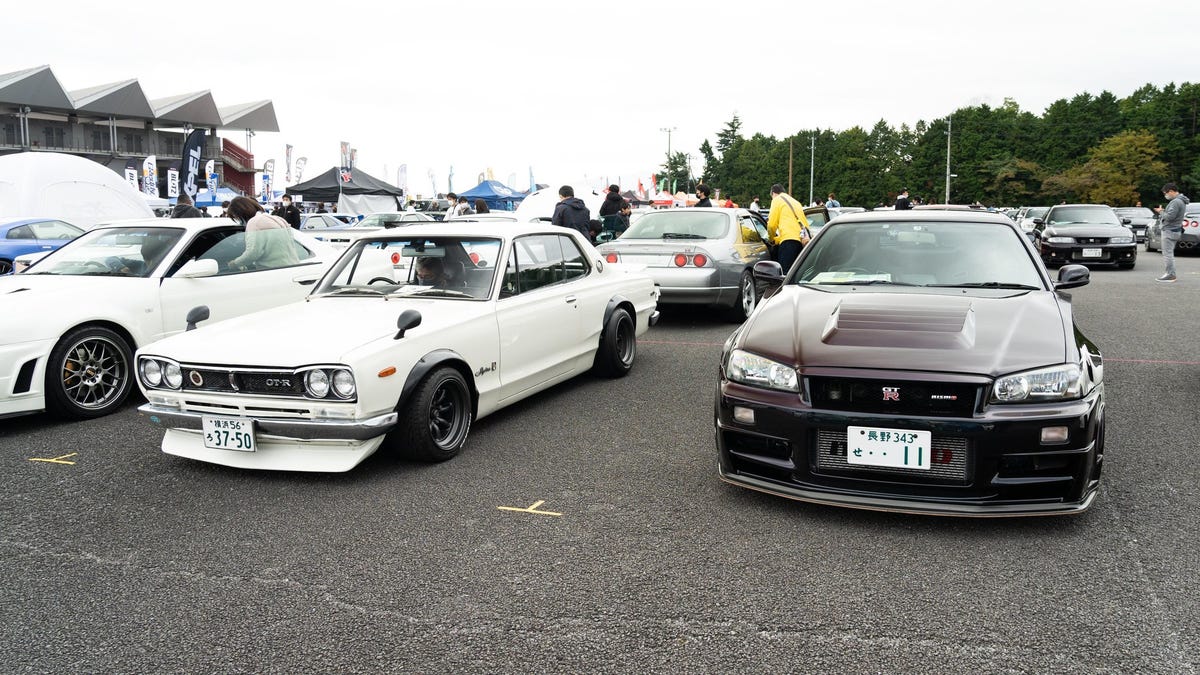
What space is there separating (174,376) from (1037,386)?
4191 millimetres

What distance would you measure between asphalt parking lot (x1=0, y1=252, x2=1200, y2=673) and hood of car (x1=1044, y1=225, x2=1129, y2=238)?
14.9 meters

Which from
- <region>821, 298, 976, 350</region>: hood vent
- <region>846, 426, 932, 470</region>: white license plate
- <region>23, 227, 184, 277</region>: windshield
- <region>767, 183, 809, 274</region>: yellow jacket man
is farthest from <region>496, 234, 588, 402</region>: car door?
<region>767, 183, 809, 274</region>: yellow jacket man

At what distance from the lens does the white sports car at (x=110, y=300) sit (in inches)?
219

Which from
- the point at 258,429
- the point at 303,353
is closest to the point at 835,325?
the point at 303,353

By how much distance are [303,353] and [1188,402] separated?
19.2 feet

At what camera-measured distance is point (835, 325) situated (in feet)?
12.9

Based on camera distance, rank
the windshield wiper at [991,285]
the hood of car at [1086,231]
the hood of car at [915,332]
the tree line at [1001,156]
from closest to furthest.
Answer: the hood of car at [915,332], the windshield wiper at [991,285], the hood of car at [1086,231], the tree line at [1001,156]

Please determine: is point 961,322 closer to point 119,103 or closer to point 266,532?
point 266,532

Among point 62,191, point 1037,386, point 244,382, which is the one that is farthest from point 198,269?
point 62,191

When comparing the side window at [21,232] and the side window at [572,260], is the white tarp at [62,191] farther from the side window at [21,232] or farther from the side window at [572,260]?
the side window at [572,260]

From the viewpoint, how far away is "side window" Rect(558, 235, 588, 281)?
6.42m

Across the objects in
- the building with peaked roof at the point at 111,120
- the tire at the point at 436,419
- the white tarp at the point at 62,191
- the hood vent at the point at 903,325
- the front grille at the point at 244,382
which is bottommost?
the tire at the point at 436,419

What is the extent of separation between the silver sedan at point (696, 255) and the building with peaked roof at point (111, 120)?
61.0m

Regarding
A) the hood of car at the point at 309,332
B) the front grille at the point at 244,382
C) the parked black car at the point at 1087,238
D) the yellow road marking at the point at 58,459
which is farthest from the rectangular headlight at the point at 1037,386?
the parked black car at the point at 1087,238
